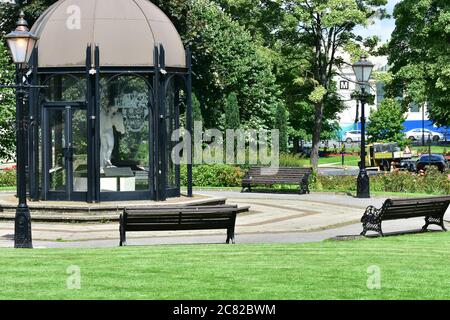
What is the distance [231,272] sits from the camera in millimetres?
12805

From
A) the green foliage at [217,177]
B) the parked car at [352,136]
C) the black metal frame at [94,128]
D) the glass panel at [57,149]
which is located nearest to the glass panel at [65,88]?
the black metal frame at [94,128]

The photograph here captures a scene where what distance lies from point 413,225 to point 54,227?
904 centimetres

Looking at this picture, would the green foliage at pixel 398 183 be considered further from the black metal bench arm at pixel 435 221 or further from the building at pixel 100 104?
the black metal bench arm at pixel 435 221

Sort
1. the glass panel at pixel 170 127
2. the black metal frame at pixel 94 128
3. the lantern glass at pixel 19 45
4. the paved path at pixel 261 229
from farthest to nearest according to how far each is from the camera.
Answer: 1. the glass panel at pixel 170 127
2. the black metal frame at pixel 94 128
3. the paved path at pixel 261 229
4. the lantern glass at pixel 19 45

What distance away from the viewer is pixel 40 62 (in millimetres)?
25766

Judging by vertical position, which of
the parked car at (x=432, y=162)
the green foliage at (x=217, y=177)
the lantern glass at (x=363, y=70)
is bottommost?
the green foliage at (x=217, y=177)

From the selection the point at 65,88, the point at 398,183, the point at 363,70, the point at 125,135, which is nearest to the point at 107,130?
the point at 125,135

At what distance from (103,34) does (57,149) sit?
3.47 meters

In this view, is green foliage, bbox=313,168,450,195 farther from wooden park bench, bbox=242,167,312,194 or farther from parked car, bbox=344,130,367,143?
parked car, bbox=344,130,367,143

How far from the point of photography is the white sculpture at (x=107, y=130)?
85.7 ft

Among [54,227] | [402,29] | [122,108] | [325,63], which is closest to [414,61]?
[402,29]

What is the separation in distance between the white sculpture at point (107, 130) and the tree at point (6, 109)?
17.4 metres

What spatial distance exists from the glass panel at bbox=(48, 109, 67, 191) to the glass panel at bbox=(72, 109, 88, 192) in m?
0.30
